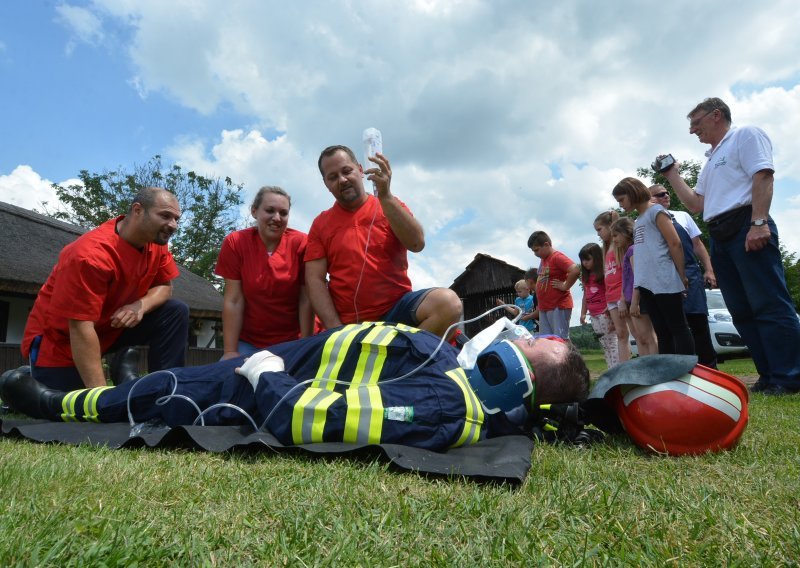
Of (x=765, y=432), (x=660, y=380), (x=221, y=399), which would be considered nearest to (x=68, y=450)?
(x=221, y=399)

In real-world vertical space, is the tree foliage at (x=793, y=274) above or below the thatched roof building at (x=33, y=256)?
above

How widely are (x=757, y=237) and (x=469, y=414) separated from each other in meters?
3.11

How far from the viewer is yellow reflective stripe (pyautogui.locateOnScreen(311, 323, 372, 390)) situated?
2.43 m

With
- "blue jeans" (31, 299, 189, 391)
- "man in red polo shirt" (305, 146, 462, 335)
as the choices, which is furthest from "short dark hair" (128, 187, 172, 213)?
"man in red polo shirt" (305, 146, 462, 335)

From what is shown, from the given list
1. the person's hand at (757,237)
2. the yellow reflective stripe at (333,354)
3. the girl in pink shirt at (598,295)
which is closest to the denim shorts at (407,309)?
the yellow reflective stripe at (333,354)

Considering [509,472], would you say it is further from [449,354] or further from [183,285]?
[183,285]

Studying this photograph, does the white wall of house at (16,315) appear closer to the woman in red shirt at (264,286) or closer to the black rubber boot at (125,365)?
the black rubber boot at (125,365)

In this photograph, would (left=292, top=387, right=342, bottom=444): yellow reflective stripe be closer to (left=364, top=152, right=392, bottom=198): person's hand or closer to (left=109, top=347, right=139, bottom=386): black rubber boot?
(left=364, top=152, right=392, bottom=198): person's hand

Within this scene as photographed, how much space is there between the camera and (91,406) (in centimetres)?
291

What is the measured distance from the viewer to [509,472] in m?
1.69

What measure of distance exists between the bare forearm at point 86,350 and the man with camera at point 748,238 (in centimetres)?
457

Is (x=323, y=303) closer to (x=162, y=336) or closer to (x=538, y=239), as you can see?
(x=162, y=336)

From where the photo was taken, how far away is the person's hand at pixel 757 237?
398cm

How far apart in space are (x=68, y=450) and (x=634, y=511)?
2188mm
